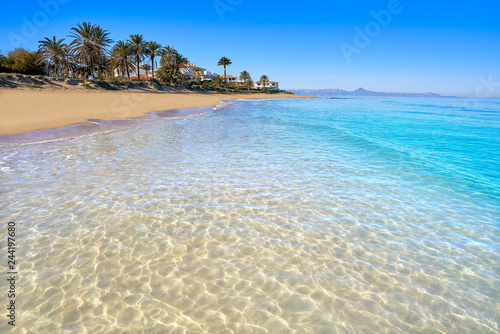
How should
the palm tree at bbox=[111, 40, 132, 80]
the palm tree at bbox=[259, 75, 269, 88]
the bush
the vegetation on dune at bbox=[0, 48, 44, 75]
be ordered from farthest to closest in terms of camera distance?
the palm tree at bbox=[259, 75, 269, 88] < the palm tree at bbox=[111, 40, 132, 80] < the bush < the vegetation on dune at bbox=[0, 48, 44, 75]

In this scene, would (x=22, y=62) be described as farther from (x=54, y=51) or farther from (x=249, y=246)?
(x=249, y=246)

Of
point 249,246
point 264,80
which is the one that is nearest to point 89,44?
point 249,246

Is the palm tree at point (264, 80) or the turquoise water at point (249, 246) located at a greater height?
the palm tree at point (264, 80)

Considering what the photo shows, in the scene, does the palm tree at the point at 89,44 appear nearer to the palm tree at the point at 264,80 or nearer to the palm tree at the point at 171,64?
the palm tree at the point at 171,64

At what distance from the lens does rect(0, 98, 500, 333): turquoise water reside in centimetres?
321

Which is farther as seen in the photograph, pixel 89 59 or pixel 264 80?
pixel 264 80

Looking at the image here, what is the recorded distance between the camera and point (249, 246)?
4.57m

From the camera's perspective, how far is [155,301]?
3346 millimetres

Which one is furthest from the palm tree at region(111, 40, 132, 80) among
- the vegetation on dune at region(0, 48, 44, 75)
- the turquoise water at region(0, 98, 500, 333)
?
the turquoise water at region(0, 98, 500, 333)

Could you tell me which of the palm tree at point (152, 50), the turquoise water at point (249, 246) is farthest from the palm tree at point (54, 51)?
the turquoise water at point (249, 246)

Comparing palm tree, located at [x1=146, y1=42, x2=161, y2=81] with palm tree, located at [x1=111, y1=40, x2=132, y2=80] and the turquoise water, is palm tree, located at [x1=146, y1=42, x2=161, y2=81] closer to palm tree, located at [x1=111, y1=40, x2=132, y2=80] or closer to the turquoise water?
palm tree, located at [x1=111, y1=40, x2=132, y2=80]

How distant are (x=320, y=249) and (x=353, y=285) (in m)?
0.88

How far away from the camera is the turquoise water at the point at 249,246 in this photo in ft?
10.5

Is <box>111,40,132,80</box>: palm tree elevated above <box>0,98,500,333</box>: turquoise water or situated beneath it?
elevated above
